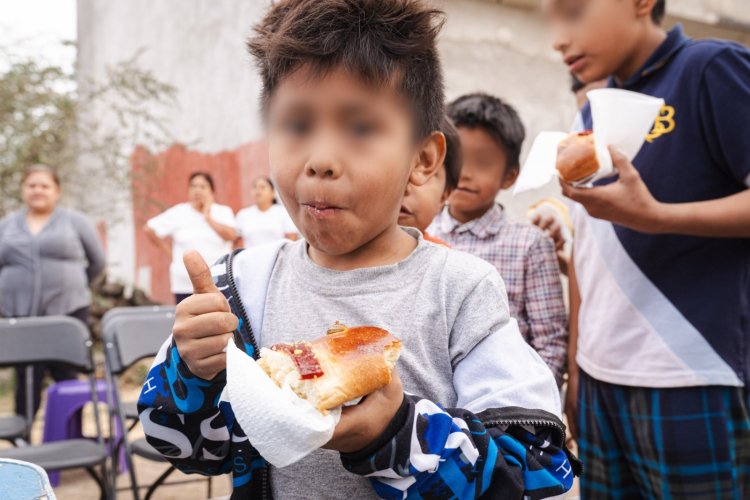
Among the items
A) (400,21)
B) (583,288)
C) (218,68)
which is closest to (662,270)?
(583,288)

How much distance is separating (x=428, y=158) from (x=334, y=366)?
0.51 metres

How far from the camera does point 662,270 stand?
5.51ft

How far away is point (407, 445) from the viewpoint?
3.00 ft

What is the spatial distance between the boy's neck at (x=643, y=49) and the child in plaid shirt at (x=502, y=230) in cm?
51

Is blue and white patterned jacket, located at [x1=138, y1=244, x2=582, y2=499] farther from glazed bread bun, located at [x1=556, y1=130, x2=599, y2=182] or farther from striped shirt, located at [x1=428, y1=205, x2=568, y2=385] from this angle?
striped shirt, located at [x1=428, y1=205, x2=568, y2=385]

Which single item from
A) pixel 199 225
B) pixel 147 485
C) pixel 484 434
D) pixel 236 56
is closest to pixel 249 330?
pixel 484 434

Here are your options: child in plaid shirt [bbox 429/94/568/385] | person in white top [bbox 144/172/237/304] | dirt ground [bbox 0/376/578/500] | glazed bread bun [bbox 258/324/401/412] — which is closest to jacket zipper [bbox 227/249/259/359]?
glazed bread bun [bbox 258/324/401/412]

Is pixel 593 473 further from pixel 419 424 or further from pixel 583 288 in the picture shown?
pixel 419 424

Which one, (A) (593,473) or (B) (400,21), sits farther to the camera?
(A) (593,473)

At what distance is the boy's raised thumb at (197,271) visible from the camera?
3.17 feet

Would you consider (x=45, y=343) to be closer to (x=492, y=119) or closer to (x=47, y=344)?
(x=47, y=344)

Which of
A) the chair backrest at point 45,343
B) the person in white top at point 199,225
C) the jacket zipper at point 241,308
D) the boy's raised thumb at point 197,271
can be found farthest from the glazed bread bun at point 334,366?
the person in white top at point 199,225

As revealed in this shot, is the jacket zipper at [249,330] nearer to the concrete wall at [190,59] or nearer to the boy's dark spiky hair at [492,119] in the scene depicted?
the boy's dark spiky hair at [492,119]

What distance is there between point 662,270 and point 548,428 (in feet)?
2.66
